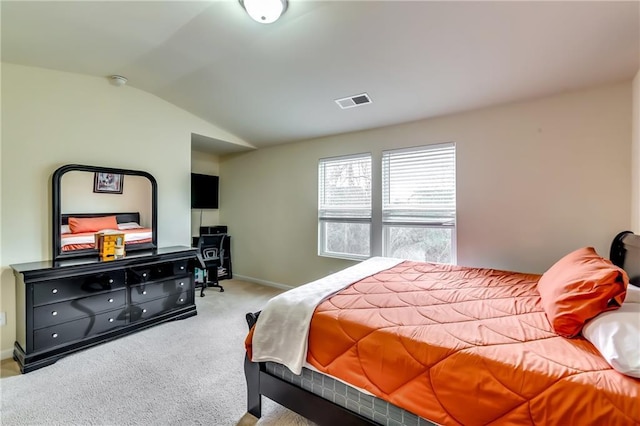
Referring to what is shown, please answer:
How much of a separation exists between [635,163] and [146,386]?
4161mm

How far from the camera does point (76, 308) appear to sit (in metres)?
2.52

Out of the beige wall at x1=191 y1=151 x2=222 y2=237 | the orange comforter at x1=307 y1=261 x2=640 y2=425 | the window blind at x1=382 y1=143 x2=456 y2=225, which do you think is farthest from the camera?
the beige wall at x1=191 y1=151 x2=222 y2=237

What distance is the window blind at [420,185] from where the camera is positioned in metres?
3.13

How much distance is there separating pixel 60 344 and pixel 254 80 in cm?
302

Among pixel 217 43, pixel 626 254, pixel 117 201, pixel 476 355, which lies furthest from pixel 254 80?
pixel 626 254

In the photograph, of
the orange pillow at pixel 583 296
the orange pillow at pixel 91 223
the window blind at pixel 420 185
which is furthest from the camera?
the window blind at pixel 420 185

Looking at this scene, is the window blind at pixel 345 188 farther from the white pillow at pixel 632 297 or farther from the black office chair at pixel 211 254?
the white pillow at pixel 632 297

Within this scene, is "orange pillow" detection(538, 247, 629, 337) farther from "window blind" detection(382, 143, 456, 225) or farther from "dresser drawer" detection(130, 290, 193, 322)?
"dresser drawer" detection(130, 290, 193, 322)

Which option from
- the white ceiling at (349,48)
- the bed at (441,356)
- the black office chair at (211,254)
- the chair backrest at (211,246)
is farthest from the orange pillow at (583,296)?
the chair backrest at (211,246)

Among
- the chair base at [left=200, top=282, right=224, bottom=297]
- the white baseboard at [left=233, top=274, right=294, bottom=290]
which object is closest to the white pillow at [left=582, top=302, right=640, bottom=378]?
the white baseboard at [left=233, top=274, right=294, bottom=290]

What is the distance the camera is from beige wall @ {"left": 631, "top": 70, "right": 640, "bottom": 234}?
2.17 meters

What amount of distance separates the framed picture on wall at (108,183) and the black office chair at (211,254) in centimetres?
156

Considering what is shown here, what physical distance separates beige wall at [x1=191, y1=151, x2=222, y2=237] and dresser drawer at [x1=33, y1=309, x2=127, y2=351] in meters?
2.26

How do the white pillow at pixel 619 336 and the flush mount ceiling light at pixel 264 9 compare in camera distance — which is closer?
the white pillow at pixel 619 336
